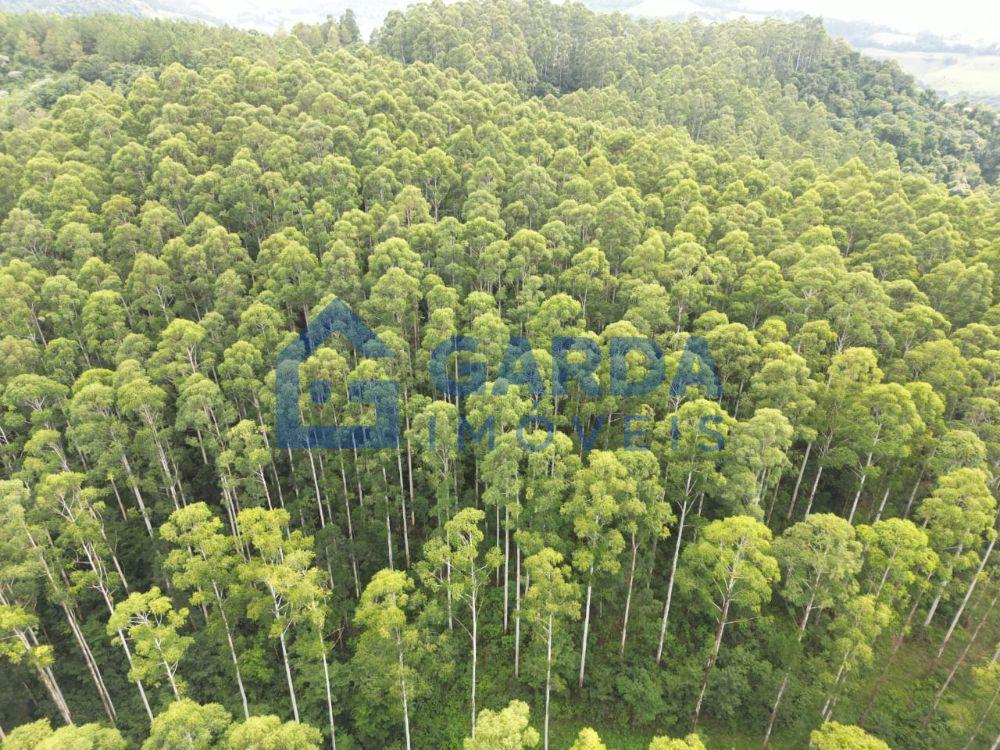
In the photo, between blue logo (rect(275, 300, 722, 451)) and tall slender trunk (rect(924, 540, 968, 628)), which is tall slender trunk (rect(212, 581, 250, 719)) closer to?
blue logo (rect(275, 300, 722, 451))

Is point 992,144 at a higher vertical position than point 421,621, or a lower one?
higher

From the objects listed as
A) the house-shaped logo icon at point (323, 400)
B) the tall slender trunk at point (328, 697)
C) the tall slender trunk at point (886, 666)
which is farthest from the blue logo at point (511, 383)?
the tall slender trunk at point (886, 666)

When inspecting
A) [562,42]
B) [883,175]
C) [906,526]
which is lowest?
[906,526]

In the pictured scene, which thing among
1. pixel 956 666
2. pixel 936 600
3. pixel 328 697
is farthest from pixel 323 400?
pixel 936 600

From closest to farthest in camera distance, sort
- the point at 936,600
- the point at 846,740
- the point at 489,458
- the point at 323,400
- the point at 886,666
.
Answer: the point at 846,740 < the point at 489,458 < the point at 886,666 < the point at 936,600 < the point at 323,400

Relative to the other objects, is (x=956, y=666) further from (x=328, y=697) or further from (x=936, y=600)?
(x=328, y=697)

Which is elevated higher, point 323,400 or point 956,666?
point 323,400

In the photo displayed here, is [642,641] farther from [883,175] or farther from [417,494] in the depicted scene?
[883,175]

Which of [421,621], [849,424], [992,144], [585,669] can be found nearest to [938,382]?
[849,424]
